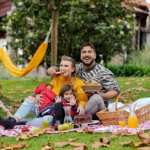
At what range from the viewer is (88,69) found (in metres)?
4.13

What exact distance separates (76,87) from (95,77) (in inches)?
11.7

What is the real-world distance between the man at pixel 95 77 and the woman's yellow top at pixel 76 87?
106 millimetres

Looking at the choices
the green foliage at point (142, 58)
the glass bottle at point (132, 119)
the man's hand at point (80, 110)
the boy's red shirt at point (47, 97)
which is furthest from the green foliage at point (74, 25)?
the glass bottle at point (132, 119)

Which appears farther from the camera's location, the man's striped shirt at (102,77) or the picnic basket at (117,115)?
the man's striped shirt at (102,77)

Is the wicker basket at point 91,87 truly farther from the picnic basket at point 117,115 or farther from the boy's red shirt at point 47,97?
the boy's red shirt at point 47,97

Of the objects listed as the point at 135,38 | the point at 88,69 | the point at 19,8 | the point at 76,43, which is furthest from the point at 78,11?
the point at 135,38

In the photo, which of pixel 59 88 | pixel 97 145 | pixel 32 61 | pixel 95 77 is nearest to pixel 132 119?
pixel 97 145

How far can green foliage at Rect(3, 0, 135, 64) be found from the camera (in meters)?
8.55

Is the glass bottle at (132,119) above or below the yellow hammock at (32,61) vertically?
below

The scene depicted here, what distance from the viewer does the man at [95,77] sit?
149 inches

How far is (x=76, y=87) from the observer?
398 cm

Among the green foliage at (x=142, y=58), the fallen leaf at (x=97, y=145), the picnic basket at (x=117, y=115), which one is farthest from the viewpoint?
the green foliage at (x=142, y=58)

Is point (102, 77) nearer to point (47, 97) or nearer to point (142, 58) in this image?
point (47, 97)

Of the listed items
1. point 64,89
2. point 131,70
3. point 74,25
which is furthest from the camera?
point 131,70
